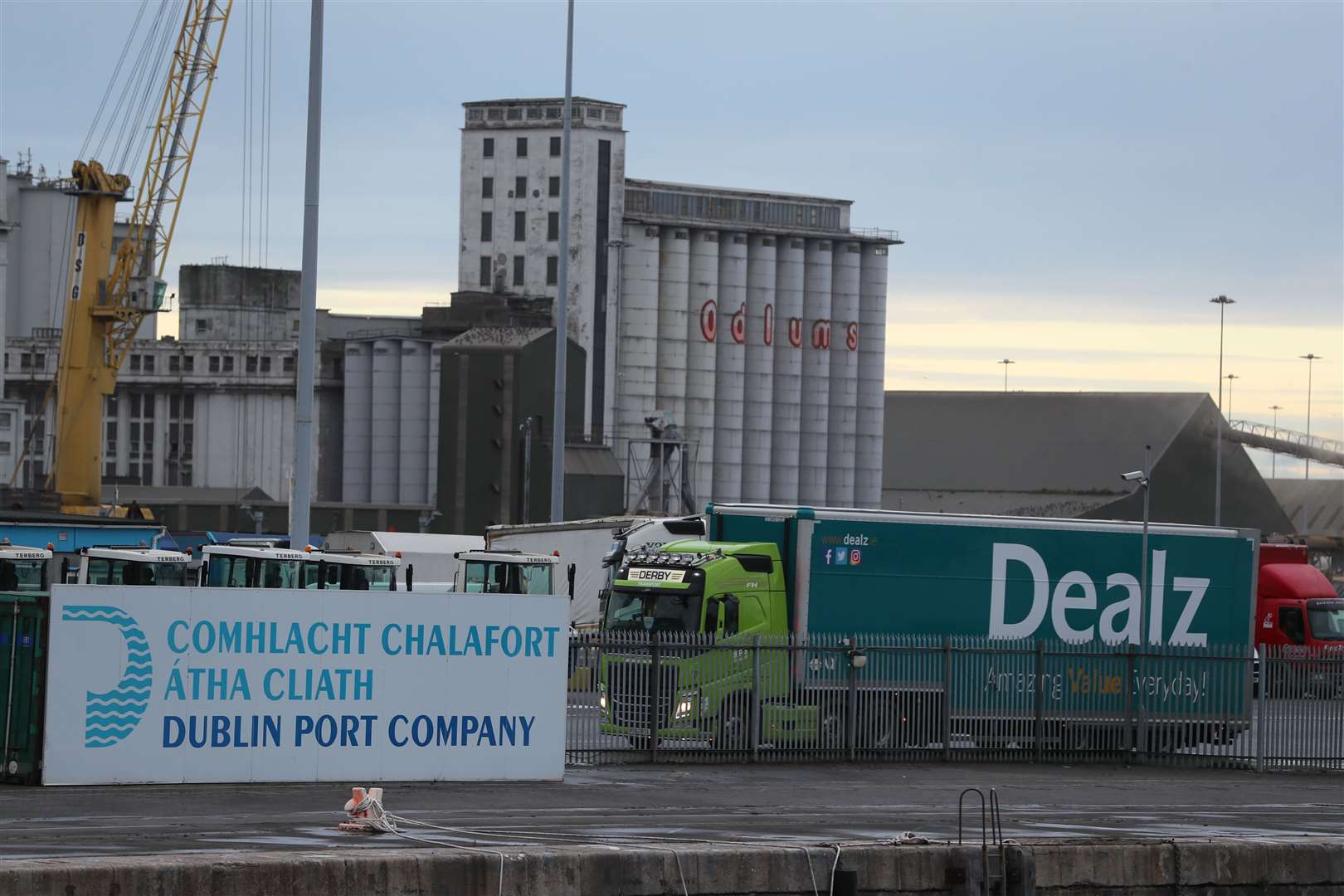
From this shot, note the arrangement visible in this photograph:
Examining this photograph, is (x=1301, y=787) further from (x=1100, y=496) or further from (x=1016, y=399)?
(x=1016, y=399)

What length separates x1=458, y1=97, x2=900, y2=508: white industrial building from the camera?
355ft

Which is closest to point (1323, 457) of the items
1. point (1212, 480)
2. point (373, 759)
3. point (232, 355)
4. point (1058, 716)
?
point (1212, 480)

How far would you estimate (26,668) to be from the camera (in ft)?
61.6

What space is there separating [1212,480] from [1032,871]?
112 m

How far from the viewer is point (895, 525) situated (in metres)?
27.4

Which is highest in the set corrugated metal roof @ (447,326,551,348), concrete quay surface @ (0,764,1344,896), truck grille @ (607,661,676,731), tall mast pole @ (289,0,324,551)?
corrugated metal roof @ (447,326,551,348)

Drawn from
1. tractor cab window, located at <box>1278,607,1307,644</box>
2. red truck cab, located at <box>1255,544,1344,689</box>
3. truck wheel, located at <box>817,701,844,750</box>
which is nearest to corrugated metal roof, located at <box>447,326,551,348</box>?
red truck cab, located at <box>1255,544,1344,689</box>

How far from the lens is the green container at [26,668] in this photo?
18.8 metres

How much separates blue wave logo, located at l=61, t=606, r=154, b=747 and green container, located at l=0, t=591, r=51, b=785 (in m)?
0.33

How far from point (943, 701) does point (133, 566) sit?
14.1m

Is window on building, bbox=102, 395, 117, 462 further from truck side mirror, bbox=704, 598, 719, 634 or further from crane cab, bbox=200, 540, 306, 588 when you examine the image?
truck side mirror, bbox=704, 598, 719, 634

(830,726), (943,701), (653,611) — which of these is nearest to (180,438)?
(653,611)

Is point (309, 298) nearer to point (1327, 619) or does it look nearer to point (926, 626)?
point (926, 626)

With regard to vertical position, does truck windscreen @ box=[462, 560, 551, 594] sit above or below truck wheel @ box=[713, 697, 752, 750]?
above
